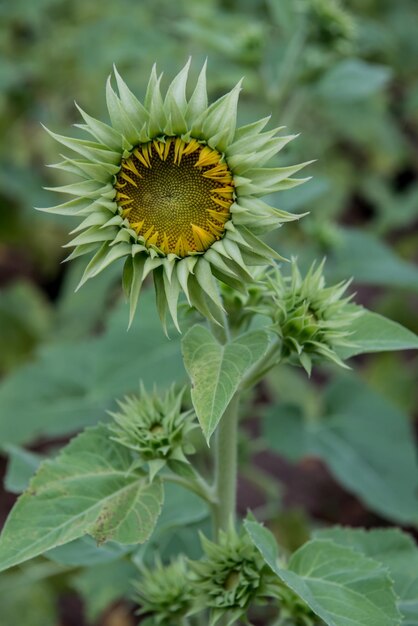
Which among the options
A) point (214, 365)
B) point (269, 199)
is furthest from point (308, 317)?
point (269, 199)

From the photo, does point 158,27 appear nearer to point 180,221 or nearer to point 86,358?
point 86,358

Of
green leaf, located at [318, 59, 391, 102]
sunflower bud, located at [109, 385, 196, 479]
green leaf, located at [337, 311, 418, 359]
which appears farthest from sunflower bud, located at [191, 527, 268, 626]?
green leaf, located at [318, 59, 391, 102]

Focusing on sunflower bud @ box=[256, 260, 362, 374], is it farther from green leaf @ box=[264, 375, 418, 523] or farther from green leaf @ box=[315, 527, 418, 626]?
green leaf @ box=[264, 375, 418, 523]

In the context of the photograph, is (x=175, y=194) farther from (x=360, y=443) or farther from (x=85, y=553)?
(x=360, y=443)

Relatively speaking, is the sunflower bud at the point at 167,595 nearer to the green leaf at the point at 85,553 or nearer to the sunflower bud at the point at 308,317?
the green leaf at the point at 85,553

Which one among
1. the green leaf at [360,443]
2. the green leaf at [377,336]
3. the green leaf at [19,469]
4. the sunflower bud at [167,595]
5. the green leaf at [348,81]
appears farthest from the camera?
the green leaf at [348,81]

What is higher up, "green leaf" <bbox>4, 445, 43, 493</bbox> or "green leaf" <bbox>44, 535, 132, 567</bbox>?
"green leaf" <bbox>4, 445, 43, 493</bbox>

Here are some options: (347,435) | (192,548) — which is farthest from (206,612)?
(347,435)

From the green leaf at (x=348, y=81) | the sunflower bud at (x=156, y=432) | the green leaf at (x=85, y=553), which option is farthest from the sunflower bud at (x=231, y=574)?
the green leaf at (x=348, y=81)
